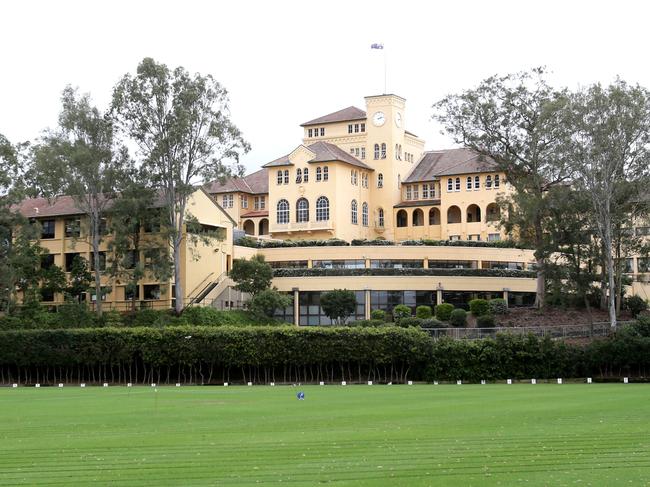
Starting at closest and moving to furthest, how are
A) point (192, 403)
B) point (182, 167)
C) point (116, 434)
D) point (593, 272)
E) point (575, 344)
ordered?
point (116, 434), point (192, 403), point (575, 344), point (593, 272), point (182, 167)

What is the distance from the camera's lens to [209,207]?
80.6 m

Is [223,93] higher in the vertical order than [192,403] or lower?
higher

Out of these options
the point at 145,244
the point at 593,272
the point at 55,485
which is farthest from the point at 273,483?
Answer: the point at 145,244

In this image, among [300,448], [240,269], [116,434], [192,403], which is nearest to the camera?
[300,448]

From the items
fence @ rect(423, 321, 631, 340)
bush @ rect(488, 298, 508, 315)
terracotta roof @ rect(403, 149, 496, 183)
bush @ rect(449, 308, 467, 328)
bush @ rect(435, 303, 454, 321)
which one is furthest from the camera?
terracotta roof @ rect(403, 149, 496, 183)

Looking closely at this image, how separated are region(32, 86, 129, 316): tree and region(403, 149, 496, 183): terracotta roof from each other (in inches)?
1488

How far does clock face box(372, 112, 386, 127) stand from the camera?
100062 millimetres

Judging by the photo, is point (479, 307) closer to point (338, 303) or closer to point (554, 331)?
point (554, 331)

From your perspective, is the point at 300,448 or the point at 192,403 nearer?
the point at 300,448

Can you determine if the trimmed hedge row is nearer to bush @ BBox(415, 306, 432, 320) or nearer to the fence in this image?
bush @ BBox(415, 306, 432, 320)

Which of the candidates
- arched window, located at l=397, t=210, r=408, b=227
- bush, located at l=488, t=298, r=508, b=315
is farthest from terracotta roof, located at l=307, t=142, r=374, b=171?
bush, located at l=488, t=298, r=508, b=315

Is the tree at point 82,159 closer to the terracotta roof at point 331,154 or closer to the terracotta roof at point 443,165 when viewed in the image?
the terracotta roof at point 331,154

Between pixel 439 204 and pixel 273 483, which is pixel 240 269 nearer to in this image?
pixel 439 204

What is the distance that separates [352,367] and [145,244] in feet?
71.1
